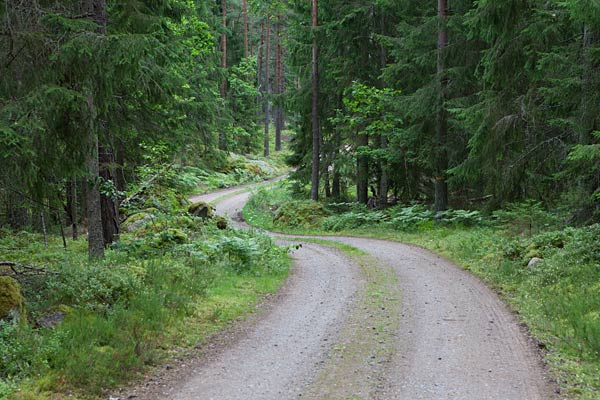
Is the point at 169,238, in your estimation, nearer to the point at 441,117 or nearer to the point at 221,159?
the point at 221,159

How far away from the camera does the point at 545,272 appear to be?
9.92m

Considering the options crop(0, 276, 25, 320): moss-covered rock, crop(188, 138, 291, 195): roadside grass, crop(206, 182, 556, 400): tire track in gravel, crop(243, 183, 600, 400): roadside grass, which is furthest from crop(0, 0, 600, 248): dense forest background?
crop(188, 138, 291, 195): roadside grass

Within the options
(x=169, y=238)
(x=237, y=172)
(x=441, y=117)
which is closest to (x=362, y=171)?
(x=441, y=117)

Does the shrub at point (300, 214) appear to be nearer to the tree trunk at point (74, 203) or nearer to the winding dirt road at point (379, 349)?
the tree trunk at point (74, 203)

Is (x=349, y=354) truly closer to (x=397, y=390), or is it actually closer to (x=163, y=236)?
(x=397, y=390)

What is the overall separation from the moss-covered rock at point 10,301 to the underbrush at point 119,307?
0.16 meters

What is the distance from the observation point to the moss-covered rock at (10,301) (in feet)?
20.5

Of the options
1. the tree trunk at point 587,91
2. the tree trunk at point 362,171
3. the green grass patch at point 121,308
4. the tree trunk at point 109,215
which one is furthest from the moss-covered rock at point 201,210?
the tree trunk at point 587,91

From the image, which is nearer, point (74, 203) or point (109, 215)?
point (109, 215)

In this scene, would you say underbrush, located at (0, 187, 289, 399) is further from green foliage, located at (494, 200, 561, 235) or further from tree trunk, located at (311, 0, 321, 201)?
tree trunk, located at (311, 0, 321, 201)

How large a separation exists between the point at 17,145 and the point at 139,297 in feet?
9.46

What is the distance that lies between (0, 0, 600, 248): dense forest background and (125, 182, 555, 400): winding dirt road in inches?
134

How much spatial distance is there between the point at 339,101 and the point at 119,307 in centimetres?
2233

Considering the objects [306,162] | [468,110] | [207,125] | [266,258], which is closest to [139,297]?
[266,258]
